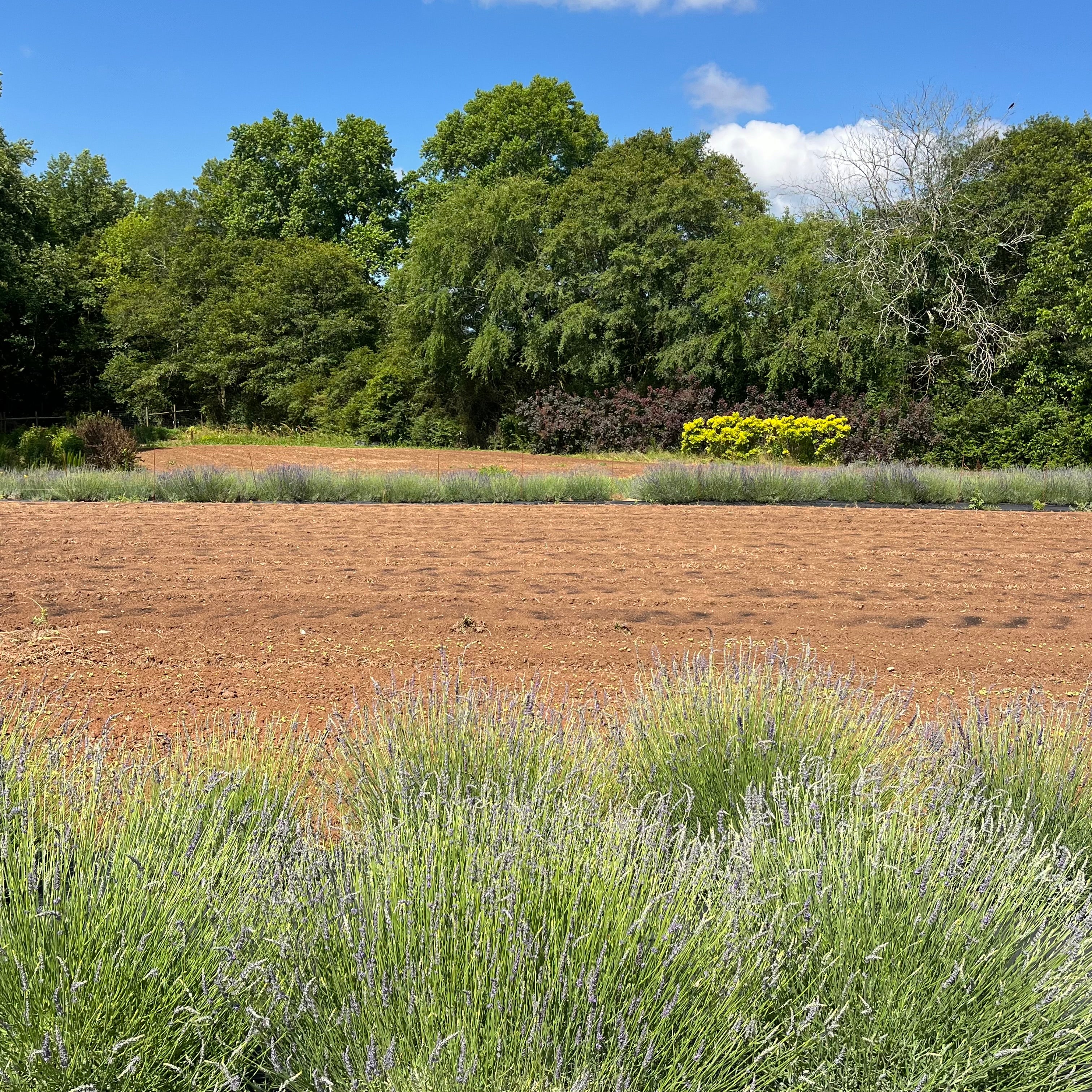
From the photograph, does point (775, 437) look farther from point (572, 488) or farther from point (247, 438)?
point (247, 438)

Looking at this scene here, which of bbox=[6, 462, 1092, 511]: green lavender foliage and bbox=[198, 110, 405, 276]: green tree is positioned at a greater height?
bbox=[198, 110, 405, 276]: green tree

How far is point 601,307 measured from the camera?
24.8 m

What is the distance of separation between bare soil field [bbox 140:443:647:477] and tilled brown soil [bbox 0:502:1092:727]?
24.7ft

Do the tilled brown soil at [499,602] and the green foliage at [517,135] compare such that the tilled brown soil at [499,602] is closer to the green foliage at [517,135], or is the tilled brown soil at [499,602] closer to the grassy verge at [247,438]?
the grassy verge at [247,438]

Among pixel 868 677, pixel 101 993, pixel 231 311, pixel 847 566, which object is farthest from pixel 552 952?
pixel 231 311

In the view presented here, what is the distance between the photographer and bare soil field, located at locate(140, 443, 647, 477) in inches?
753

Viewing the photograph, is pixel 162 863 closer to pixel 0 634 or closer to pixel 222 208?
pixel 0 634

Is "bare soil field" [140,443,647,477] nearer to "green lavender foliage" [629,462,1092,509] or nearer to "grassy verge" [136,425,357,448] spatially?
"grassy verge" [136,425,357,448]

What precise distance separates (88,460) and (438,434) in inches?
466

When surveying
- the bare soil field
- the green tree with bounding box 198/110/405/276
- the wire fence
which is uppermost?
the green tree with bounding box 198/110/405/276

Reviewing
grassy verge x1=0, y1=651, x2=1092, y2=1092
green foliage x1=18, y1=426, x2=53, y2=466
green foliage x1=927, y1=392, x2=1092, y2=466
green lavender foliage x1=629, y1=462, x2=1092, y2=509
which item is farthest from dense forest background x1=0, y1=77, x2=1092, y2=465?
grassy verge x1=0, y1=651, x2=1092, y2=1092

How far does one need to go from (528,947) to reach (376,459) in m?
21.5

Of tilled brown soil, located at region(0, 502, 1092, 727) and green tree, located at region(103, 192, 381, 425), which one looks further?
green tree, located at region(103, 192, 381, 425)

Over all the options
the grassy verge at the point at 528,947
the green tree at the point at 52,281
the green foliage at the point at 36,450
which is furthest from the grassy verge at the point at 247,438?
the grassy verge at the point at 528,947
